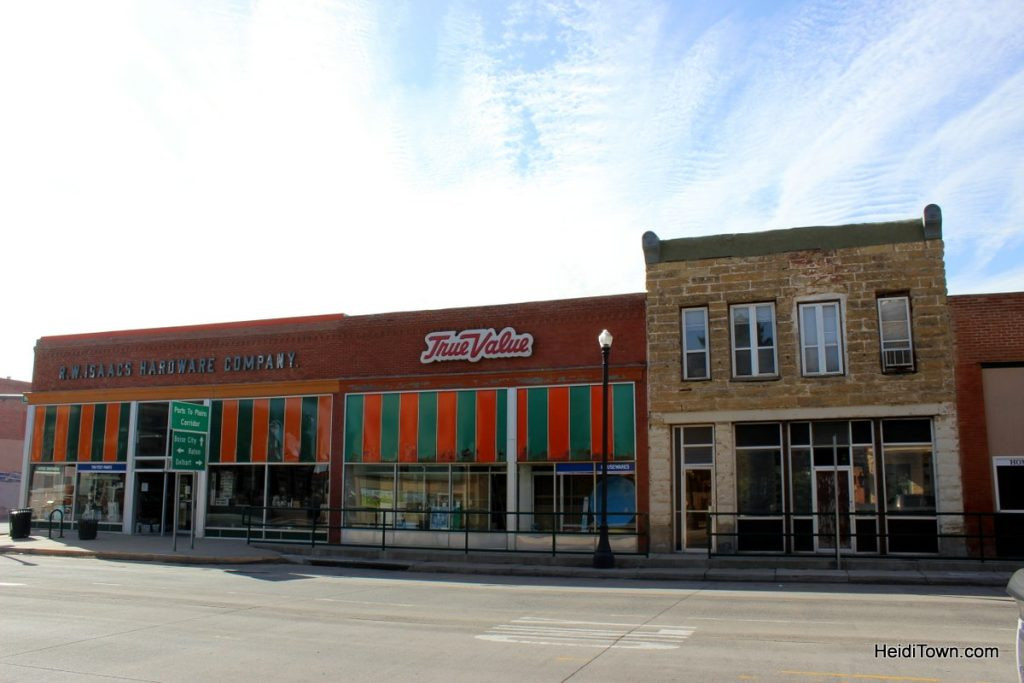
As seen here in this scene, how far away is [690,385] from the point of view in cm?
2380

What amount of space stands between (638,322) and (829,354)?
521cm

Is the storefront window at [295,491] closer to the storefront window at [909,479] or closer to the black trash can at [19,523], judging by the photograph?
the black trash can at [19,523]

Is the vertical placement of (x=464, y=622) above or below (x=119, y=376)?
below

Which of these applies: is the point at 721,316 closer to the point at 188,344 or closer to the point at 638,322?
the point at 638,322

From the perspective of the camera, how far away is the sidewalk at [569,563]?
736 inches

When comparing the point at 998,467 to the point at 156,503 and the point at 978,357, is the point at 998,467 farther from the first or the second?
the point at 156,503

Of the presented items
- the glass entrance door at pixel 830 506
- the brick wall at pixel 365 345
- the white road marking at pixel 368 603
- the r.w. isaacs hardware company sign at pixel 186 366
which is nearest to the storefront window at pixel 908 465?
the glass entrance door at pixel 830 506

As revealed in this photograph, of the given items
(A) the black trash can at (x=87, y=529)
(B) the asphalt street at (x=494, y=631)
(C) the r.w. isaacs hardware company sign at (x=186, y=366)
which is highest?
(C) the r.w. isaacs hardware company sign at (x=186, y=366)

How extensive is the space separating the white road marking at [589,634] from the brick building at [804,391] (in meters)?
10.2

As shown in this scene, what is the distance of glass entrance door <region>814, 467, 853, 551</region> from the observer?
2216 centimetres

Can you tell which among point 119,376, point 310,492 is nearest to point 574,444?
point 310,492

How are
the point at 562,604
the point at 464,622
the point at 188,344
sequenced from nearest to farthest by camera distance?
the point at 464,622
the point at 562,604
the point at 188,344

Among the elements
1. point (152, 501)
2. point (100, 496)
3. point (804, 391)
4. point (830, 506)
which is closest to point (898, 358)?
point (804, 391)

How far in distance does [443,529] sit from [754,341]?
1050cm
